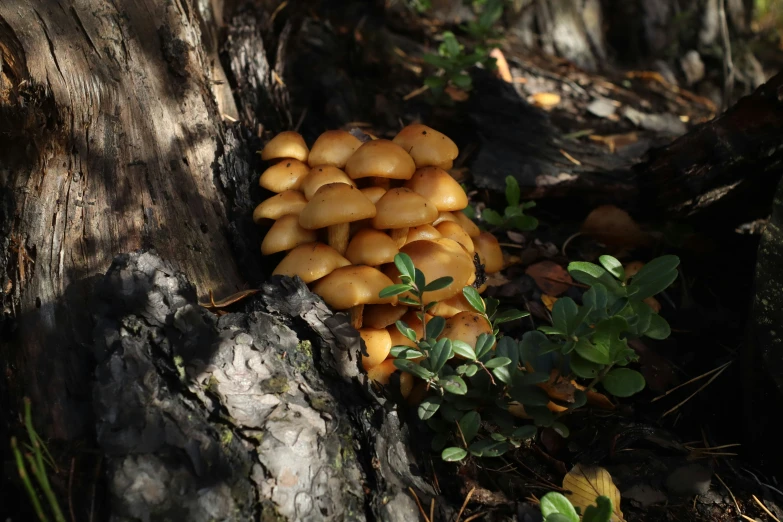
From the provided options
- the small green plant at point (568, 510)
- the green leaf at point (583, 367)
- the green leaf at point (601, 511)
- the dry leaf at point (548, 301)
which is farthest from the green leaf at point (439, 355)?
the dry leaf at point (548, 301)

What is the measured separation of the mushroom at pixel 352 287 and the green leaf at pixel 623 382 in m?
0.93

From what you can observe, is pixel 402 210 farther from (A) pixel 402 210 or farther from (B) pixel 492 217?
(B) pixel 492 217

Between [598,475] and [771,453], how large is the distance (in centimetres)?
81

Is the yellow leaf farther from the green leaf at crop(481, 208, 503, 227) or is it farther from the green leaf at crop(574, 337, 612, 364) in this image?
the green leaf at crop(481, 208, 503, 227)

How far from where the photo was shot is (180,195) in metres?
2.63

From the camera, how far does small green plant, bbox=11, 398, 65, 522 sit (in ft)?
4.98

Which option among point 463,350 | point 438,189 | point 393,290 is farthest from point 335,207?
point 463,350

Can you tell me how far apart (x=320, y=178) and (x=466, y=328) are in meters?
1.00

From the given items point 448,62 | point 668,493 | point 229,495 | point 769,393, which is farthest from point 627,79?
point 229,495

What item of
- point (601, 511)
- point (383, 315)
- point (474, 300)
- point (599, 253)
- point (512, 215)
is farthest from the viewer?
point (599, 253)

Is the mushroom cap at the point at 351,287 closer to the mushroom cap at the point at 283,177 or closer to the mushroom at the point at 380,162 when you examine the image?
the mushroom at the point at 380,162

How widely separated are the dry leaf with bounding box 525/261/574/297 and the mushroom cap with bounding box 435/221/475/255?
24.8 inches

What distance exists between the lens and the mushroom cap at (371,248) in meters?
2.46

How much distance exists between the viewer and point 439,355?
6.75 ft
